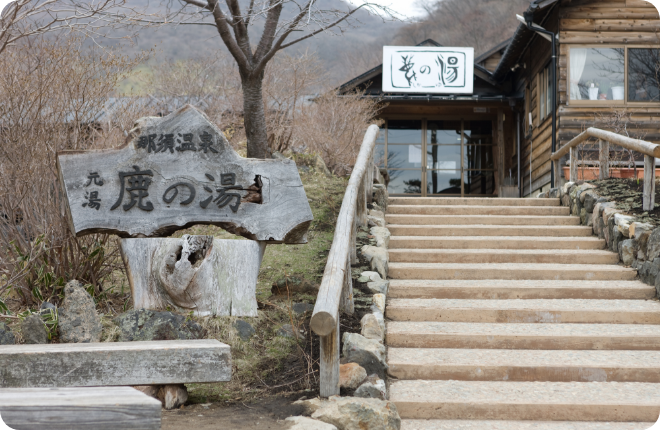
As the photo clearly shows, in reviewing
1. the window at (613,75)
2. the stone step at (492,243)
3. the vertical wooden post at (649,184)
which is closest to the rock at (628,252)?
the stone step at (492,243)

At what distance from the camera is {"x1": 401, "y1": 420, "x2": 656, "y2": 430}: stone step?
340 cm

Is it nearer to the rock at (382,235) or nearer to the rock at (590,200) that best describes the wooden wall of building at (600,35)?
the rock at (590,200)

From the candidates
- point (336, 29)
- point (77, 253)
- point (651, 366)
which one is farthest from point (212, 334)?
point (336, 29)

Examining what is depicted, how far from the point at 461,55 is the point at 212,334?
11.0 meters

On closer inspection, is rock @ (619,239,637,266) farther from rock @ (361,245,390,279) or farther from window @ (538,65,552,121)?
window @ (538,65,552,121)

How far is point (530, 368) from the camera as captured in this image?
12.8 ft

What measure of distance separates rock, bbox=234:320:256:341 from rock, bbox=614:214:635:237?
394 centimetres

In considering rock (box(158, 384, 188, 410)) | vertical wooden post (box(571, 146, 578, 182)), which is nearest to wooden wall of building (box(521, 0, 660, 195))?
vertical wooden post (box(571, 146, 578, 182))

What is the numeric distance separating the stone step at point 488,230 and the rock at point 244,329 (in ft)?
8.58

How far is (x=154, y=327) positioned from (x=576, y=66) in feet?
31.9

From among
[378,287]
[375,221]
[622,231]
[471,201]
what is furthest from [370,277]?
[471,201]

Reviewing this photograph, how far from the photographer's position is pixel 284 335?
4406 millimetres

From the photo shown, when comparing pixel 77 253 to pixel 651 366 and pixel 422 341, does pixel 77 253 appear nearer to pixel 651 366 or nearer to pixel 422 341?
pixel 422 341

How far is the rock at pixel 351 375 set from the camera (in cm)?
340
